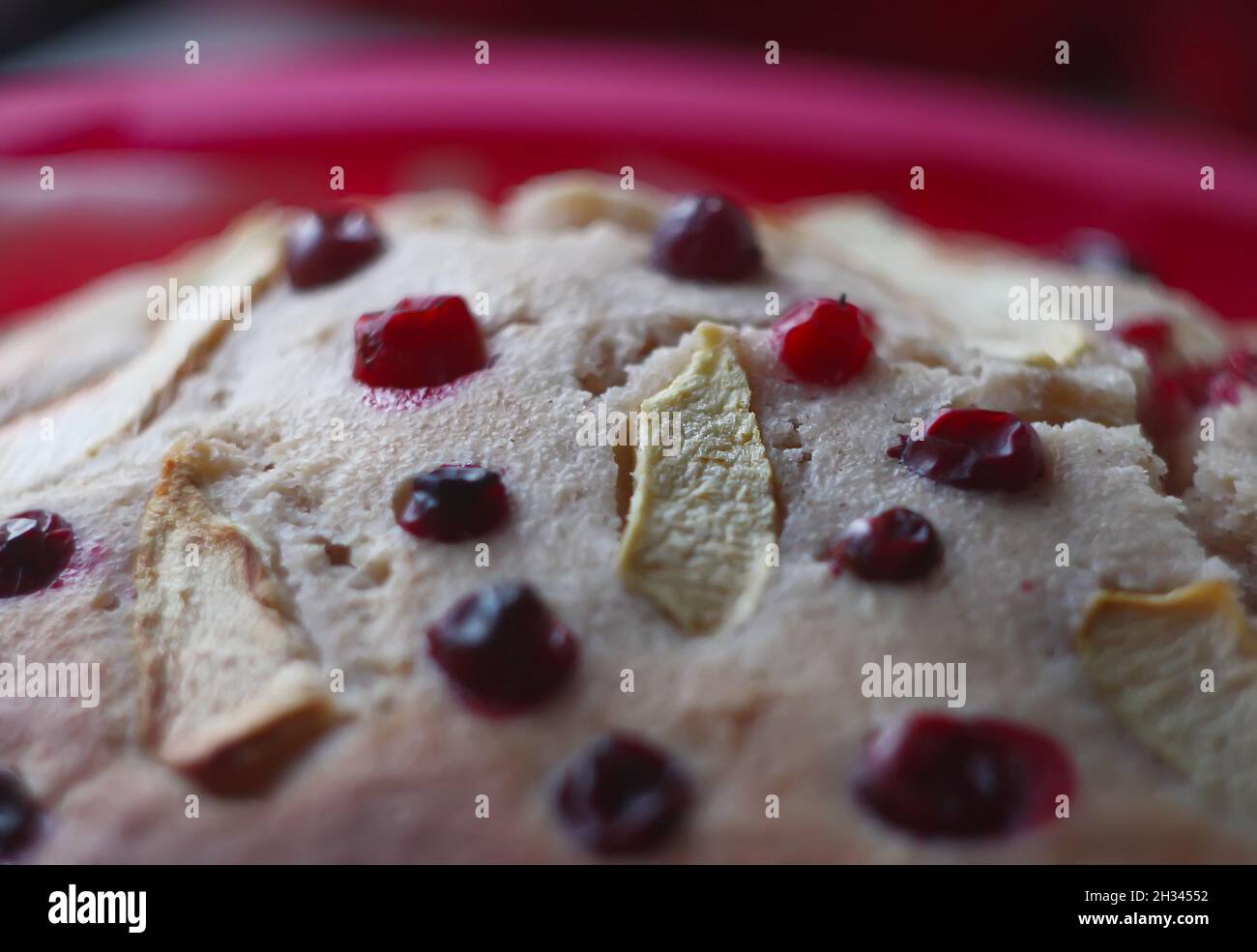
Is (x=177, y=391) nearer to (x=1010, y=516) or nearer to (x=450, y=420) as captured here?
(x=450, y=420)

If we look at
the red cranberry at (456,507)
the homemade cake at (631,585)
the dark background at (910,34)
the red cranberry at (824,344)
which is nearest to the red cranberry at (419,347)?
the homemade cake at (631,585)

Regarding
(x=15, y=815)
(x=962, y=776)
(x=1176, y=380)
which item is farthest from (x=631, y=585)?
(x=1176, y=380)

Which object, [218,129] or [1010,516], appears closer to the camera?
[1010,516]

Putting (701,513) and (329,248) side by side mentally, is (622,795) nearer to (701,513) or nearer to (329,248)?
(701,513)

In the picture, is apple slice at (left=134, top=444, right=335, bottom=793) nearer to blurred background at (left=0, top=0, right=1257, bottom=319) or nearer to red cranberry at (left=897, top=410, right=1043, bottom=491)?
red cranberry at (left=897, top=410, right=1043, bottom=491)

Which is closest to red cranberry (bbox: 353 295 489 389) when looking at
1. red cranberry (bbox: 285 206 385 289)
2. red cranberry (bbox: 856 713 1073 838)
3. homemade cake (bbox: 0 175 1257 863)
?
homemade cake (bbox: 0 175 1257 863)
